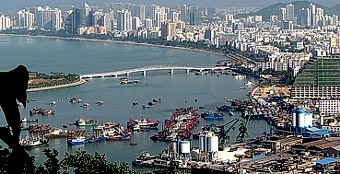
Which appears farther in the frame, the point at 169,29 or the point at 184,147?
the point at 169,29

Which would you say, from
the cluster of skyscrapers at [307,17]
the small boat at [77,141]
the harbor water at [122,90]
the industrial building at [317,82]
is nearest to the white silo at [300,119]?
the harbor water at [122,90]

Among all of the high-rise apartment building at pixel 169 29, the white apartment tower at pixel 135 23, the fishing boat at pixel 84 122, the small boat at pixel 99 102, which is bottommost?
the fishing boat at pixel 84 122

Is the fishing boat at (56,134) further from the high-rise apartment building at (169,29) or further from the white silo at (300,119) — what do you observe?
the high-rise apartment building at (169,29)

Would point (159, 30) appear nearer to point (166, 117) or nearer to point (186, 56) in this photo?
point (186, 56)

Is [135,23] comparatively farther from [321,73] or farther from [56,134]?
[56,134]

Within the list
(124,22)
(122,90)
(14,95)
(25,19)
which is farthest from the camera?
(25,19)

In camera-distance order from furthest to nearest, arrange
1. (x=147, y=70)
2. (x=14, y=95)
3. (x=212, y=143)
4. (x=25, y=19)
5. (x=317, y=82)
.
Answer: (x=25, y=19)
(x=147, y=70)
(x=317, y=82)
(x=212, y=143)
(x=14, y=95)

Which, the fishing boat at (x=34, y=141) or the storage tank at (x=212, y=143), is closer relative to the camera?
the storage tank at (x=212, y=143)

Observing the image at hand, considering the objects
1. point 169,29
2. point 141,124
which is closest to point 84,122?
point 141,124

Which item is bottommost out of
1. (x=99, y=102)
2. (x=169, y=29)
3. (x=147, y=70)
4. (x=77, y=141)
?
(x=77, y=141)
